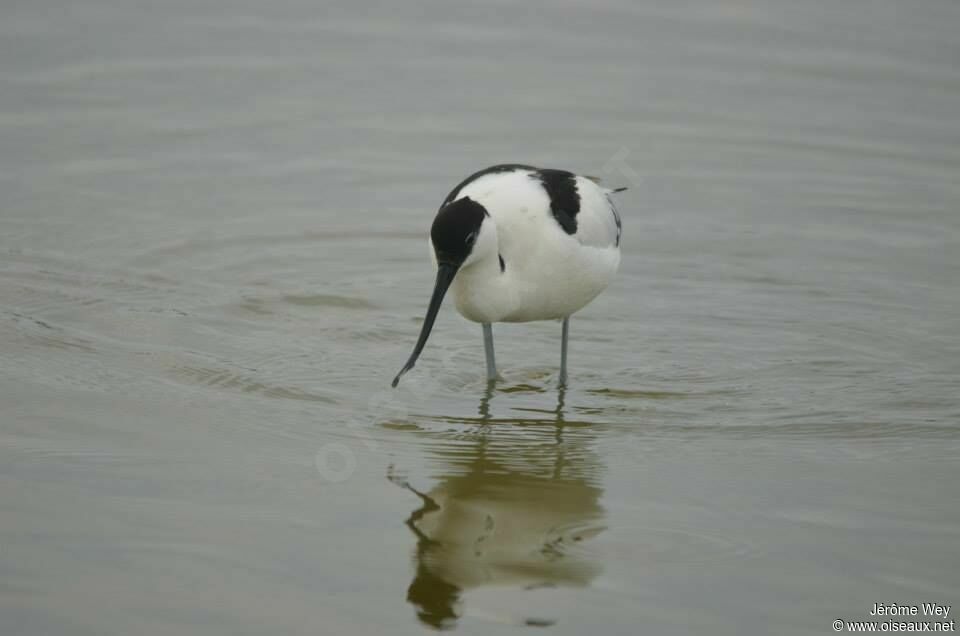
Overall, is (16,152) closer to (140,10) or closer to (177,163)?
(177,163)

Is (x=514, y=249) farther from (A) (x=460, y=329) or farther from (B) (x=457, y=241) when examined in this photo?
(A) (x=460, y=329)

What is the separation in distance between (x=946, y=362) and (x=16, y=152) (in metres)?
6.93

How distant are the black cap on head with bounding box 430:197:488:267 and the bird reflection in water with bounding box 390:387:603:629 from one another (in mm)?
749

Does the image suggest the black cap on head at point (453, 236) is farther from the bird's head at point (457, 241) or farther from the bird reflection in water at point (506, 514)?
the bird reflection in water at point (506, 514)

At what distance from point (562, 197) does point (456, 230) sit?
0.85 metres

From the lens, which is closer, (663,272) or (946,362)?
(946,362)

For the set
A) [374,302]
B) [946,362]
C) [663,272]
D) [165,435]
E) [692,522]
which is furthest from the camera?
[663,272]

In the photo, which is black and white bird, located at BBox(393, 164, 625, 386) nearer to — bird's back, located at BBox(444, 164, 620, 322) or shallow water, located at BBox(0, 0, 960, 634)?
bird's back, located at BBox(444, 164, 620, 322)

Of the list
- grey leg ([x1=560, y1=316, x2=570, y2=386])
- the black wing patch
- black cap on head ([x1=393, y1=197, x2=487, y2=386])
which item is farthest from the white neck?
grey leg ([x1=560, y1=316, x2=570, y2=386])

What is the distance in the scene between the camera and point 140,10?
14008 mm

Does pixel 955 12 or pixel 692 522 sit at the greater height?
pixel 955 12

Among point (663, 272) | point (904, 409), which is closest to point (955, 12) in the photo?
point (663, 272)

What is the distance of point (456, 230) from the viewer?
6070mm

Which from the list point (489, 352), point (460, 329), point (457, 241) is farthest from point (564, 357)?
point (457, 241)
